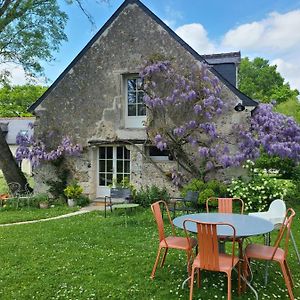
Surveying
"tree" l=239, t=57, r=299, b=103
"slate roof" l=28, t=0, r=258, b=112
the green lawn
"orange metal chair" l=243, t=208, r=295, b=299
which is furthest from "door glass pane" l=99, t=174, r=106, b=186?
"tree" l=239, t=57, r=299, b=103

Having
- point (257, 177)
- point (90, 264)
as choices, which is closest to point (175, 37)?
point (257, 177)

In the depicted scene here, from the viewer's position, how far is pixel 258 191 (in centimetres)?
934

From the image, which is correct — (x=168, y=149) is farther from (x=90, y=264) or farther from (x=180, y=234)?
(x=90, y=264)

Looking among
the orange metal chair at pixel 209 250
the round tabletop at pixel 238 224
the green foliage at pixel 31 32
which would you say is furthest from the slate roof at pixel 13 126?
the orange metal chair at pixel 209 250

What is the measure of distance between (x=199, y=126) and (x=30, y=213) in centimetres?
540

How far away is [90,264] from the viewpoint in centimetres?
522

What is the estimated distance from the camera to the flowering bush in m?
9.19

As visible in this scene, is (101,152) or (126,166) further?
(101,152)

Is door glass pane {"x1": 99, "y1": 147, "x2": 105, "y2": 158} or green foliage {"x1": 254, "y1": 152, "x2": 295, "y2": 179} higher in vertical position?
door glass pane {"x1": 99, "y1": 147, "x2": 105, "y2": 158}

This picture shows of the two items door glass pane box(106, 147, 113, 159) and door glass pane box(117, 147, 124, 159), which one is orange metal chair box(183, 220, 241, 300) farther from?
door glass pane box(106, 147, 113, 159)

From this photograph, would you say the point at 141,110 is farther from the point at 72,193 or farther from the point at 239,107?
the point at 72,193

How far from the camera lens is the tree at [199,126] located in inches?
391

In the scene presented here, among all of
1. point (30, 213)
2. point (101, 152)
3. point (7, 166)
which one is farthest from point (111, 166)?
point (7, 166)

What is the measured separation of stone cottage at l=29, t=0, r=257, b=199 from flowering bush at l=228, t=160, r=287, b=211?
7.21 ft
